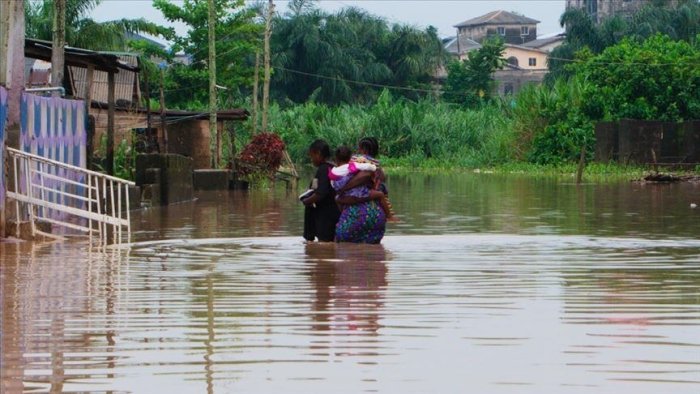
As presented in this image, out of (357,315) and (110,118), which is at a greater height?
(110,118)

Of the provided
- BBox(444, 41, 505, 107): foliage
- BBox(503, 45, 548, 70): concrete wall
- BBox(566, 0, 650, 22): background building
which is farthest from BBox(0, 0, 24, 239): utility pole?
BBox(503, 45, 548, 70): concrete wall

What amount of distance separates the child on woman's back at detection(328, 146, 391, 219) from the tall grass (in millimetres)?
46003

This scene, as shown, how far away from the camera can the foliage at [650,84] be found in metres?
50.1

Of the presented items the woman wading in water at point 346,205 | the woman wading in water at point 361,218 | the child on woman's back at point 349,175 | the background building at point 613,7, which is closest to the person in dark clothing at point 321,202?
the woman wading in water at point 346,205

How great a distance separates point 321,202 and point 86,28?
31026 millimetres

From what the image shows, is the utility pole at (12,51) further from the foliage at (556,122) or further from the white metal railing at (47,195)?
the foliage at (556,122)

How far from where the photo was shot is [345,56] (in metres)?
82.3

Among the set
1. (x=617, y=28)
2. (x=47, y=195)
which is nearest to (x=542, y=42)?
(x=617, y=28)

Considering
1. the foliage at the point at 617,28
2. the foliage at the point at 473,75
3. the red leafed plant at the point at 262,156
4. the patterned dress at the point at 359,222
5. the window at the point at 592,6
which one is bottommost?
the patterned dress at the point at 359,222

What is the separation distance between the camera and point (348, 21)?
86750 millimetres

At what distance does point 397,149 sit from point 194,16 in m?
15.9

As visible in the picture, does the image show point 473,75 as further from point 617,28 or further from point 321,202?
point 321,202

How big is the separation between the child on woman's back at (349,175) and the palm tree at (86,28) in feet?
101

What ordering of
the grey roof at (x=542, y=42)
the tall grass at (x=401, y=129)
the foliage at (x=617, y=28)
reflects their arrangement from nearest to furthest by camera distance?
the tall grass at (x=401, y=129) < the foliage at (x=617, y=28) < the grey roof at (x=542, y=42)
